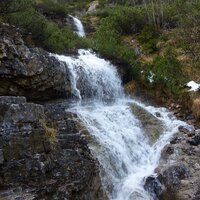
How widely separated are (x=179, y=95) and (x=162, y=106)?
1064mm

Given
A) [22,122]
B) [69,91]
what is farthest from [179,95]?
[22,122]

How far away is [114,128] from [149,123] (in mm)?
2490

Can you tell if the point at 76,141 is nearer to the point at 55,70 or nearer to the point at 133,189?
the point at 133,189

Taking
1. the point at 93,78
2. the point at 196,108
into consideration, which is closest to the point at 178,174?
the point at 196,108

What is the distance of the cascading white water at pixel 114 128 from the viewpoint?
13.9 m

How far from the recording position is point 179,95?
2200cm

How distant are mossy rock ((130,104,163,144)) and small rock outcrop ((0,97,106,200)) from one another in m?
5.99

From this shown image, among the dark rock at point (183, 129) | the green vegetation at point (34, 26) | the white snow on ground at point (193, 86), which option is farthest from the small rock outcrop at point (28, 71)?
the white snow on ground at point (193, 86)

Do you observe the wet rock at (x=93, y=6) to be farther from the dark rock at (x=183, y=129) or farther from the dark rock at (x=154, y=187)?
the dark rock at (x=154, y=187)

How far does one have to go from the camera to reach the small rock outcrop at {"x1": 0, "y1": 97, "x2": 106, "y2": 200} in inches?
388

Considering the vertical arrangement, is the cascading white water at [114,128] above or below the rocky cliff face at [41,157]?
below

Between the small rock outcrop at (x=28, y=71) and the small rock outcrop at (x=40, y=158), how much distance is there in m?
4.74

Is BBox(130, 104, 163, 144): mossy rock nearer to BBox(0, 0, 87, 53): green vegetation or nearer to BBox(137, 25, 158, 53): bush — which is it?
BBox(0, 0, 87, 53): green vegetation

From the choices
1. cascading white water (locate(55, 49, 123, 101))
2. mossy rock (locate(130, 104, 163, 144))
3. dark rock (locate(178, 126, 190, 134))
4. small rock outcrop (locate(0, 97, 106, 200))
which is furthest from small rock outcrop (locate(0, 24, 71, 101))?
dark rock (locate(178, 126, 190, 134))
